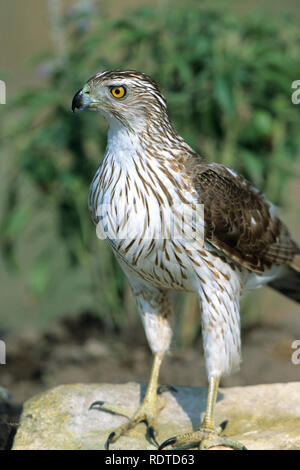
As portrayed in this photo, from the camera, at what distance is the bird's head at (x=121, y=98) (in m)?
3.43

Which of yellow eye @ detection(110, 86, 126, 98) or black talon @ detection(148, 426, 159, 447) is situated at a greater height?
yellow eye @ detection(110, 86, 126, 98)

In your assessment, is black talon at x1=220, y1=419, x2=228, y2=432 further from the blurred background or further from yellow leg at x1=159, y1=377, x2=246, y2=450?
the blurred background

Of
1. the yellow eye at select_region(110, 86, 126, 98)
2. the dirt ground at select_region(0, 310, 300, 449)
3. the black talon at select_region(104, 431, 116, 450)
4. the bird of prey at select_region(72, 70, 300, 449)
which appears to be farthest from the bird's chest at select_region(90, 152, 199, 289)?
the dirt ground at select_region(0, 310, 300, 449)

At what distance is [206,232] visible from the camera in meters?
3.54

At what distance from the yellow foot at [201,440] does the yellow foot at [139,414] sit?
128mm

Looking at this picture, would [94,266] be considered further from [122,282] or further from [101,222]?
[101,222]

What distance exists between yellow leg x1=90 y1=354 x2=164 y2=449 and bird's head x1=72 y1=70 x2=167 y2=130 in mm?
1603

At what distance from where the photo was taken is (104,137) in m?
5.96

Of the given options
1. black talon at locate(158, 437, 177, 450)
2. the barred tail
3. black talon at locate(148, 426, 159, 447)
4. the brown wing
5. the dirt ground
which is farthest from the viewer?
the dirt ground

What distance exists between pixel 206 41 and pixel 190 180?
234cm

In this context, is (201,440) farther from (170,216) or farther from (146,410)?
(170,216)

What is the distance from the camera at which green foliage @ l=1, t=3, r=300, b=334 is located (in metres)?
5.59

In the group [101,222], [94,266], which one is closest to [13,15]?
[94,266]

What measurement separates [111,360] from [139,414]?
2494 millimetres
